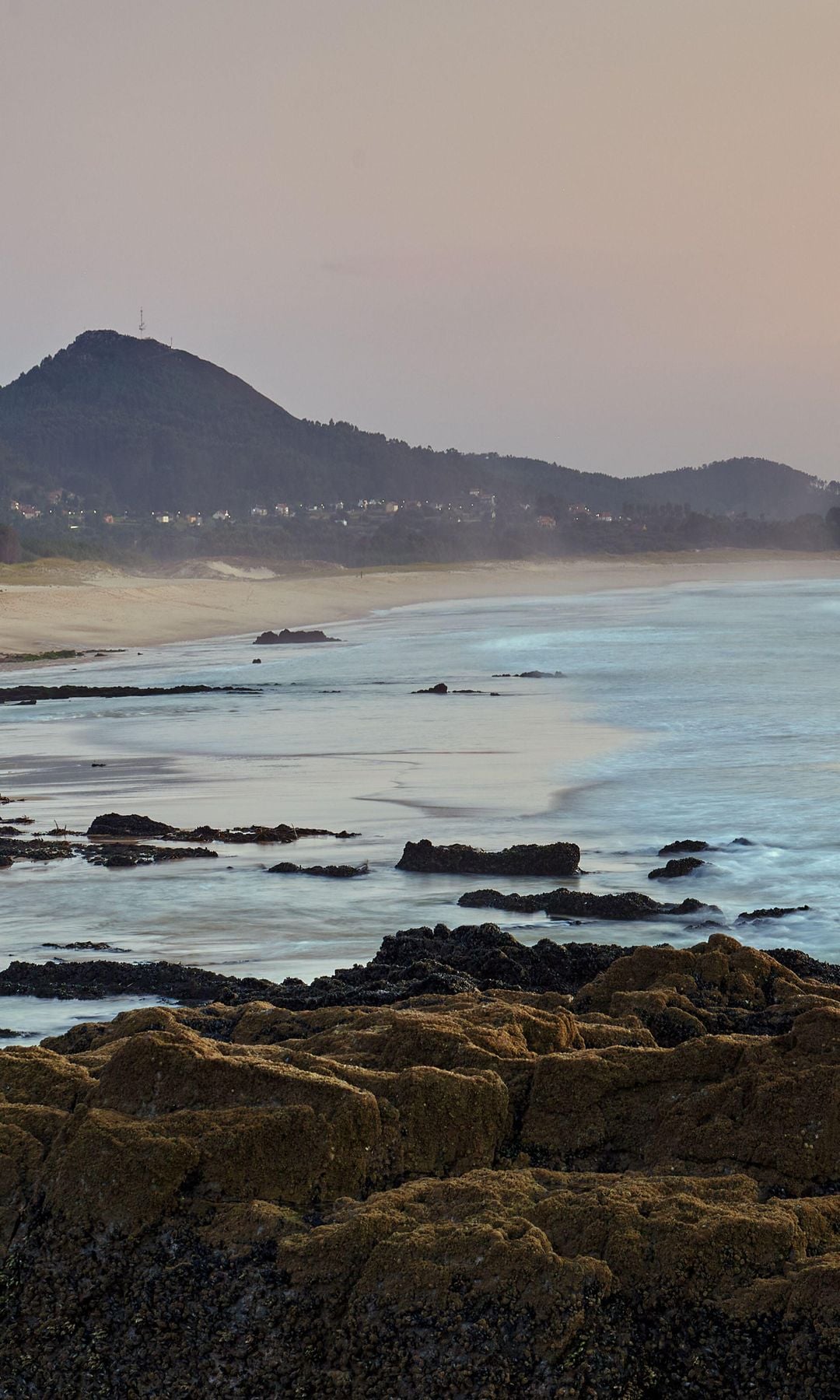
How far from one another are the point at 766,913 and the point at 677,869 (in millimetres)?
1525

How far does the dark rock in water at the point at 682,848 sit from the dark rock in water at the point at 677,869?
2.18 ft

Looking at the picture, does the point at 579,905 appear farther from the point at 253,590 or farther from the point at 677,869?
the point at 253,590

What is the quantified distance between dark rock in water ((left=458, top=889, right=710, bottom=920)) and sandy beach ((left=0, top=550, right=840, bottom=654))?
36503mm

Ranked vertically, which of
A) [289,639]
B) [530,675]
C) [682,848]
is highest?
[682,848]

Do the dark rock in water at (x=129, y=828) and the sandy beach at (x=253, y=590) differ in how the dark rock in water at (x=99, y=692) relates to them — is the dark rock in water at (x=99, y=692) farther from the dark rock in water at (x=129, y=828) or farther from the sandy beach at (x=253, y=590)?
the dark rock in water at (x=129, y=828)

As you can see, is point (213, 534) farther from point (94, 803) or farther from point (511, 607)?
point (94, 803)

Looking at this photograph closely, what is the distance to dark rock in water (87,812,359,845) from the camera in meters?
12.3

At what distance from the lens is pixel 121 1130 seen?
3.80m

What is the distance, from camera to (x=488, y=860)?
35.7ft

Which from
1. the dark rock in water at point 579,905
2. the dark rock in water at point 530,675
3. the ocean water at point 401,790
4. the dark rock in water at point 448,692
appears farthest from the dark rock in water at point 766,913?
the dark rock in water at point 530,675

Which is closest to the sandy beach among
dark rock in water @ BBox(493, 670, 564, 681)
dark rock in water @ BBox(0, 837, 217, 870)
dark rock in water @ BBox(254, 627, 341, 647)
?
dark rock in water @ BBox(254, 627, 341, 647)

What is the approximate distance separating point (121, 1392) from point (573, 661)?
3538cm

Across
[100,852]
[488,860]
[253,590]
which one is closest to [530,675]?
[100,852]

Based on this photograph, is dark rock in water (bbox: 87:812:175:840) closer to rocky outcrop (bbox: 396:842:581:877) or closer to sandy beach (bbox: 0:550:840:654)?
rocky outcrop (bbox: 396:842:581:877)
